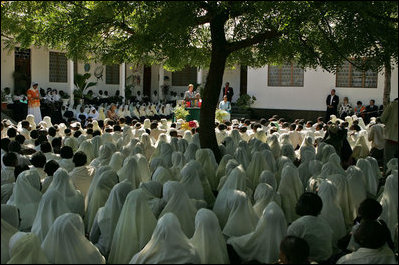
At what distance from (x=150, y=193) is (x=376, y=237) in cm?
279

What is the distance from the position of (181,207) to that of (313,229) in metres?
1.46

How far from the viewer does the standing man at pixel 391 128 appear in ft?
25.3

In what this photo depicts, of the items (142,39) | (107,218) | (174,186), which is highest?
(142,39)

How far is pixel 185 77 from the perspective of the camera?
27.0 metres

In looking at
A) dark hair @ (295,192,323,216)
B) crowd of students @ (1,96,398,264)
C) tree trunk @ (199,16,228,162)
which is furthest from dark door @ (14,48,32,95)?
dark hair @ (295,192,323,216)

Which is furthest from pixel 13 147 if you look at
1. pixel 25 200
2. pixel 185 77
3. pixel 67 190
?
pixel 185 77

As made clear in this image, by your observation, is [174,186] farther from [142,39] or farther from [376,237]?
[142,39]

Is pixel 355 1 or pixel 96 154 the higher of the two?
pixel 355 1

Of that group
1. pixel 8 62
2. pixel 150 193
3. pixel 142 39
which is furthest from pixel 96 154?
pixel 8 62

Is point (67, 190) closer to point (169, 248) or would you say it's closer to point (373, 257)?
point (169, 248)

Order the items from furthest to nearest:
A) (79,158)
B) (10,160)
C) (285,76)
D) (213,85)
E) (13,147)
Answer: (285,76) < (213,85) < (13,147) < (79,158) < (10,160)

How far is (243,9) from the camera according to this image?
290 inches

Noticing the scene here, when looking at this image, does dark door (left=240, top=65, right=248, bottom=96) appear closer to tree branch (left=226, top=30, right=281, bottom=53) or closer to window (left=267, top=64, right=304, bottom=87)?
window (left=267, top=64, right=304, bottom=87)

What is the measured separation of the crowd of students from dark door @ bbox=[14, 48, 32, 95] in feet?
37.9
